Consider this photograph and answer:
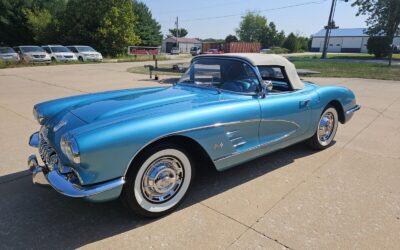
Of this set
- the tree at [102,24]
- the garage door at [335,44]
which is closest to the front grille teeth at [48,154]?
the tree at [102,24]

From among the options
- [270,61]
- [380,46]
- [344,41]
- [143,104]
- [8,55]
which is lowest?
[8,55]

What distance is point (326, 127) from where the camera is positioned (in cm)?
441

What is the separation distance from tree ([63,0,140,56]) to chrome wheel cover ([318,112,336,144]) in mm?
29304

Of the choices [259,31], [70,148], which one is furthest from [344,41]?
[70,148]

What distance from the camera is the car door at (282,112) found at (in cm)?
331

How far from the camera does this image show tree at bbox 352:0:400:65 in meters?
34.5

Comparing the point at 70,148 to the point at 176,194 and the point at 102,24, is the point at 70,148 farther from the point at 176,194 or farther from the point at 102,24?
the point at 102,24

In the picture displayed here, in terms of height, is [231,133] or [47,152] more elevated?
[231,133]

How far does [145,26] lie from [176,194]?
44.9 m

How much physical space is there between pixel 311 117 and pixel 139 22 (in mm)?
42760

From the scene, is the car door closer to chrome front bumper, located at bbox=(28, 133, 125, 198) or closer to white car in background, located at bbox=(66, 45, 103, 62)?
chrome front bumper, located at bbox=(28, 133, 125, 198)

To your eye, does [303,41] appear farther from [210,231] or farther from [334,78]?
[210,231]

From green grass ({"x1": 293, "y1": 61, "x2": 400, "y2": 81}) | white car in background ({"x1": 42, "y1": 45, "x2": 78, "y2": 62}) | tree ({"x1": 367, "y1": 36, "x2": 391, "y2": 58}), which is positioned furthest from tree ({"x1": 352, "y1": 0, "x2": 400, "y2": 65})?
white car in background ({"x1": 42, "y1": 45, "x2": 78, "y2": 62})

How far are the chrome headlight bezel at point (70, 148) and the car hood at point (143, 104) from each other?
281 millimetres
